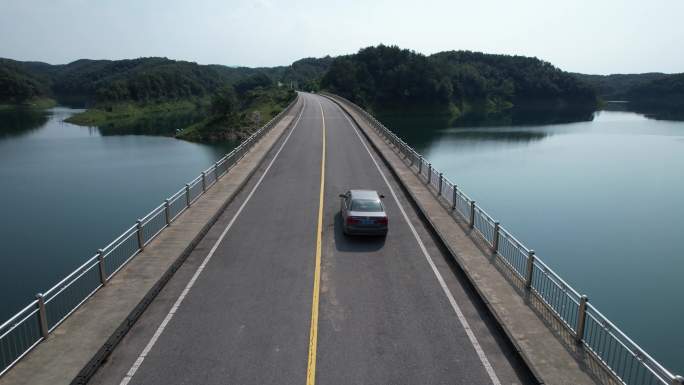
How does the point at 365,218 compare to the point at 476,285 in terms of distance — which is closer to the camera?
the point at 476,285

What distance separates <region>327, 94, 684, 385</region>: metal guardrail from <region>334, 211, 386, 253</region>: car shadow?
3.76 m

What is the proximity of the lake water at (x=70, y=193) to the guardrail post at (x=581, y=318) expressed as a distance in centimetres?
2129

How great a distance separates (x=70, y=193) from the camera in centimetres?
4181

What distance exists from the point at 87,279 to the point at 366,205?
9.19m

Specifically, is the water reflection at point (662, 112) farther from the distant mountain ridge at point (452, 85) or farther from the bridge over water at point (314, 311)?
the bridge over water at point (314, 311)

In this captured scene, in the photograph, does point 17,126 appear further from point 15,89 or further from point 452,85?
point 452,85

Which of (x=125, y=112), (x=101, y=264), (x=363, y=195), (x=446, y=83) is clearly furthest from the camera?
(x=446, y=83)

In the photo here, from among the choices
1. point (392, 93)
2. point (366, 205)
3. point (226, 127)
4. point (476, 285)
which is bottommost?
point (226, 127)

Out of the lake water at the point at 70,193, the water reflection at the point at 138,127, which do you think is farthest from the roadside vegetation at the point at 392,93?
the lake water at the point at 70,193

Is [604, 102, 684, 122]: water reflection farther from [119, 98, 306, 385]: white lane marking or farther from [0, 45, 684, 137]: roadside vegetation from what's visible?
[119, 98, 306, 385]: white lane marking

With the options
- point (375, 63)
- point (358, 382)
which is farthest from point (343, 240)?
point (375, 63)

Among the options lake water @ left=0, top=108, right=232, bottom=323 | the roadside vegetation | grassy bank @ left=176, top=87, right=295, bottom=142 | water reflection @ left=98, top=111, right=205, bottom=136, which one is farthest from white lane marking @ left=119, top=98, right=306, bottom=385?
water reflection @ left=98, top=111, right=205, bottom=136

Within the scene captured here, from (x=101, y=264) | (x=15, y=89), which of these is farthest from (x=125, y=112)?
(x=101, y=264)

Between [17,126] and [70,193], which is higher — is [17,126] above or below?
above
